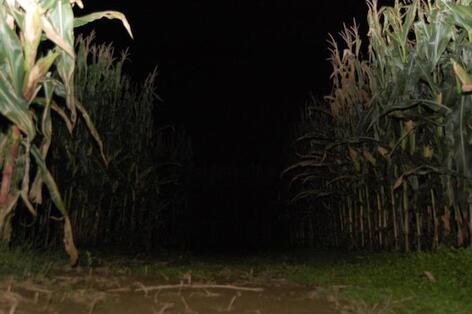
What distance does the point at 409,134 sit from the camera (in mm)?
6387

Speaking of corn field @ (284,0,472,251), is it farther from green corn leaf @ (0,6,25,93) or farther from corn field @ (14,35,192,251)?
green corn leaf @ (0,6,25,93)

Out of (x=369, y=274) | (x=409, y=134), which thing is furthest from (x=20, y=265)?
(x=409, y=134)

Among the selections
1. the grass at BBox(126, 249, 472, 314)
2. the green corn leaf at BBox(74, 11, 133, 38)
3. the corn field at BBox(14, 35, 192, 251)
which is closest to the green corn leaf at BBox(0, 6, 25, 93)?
the green corn leaf at BBox(74, 11, 133, 38)

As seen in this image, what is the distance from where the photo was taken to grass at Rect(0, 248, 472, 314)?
3.91m

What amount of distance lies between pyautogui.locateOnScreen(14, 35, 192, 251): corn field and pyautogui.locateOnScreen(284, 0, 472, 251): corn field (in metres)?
3.06

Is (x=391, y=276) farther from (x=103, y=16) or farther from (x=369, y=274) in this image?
(x=103, y=16)

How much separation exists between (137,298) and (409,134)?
4.08 m

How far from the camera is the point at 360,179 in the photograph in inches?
290

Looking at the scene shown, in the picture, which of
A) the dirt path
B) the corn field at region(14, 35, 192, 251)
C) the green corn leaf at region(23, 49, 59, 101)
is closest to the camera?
the dirt path

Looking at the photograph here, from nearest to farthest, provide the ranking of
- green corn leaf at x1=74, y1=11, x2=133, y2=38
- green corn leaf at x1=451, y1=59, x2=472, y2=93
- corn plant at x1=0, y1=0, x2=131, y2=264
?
corn plant at x1=0, y1=0, x2=131, y2=264, green corn leaf at x1=74, y1=11, x2=133, y2=38, green corn leaf at x1=451, y1=59, x2=472, y2=93

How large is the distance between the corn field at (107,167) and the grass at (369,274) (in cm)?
154

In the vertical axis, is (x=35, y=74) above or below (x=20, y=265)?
above

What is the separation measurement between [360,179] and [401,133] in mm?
1017

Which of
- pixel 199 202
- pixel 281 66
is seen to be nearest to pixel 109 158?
pixel 199 202
